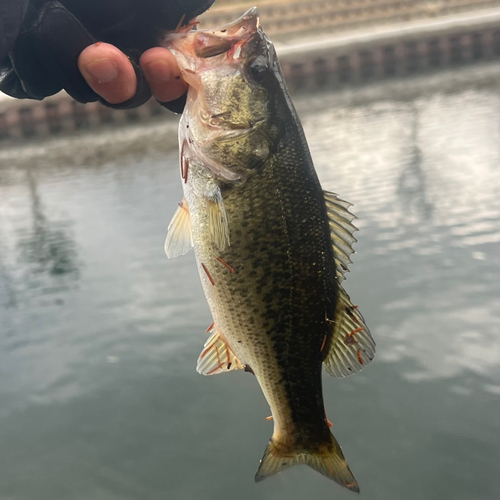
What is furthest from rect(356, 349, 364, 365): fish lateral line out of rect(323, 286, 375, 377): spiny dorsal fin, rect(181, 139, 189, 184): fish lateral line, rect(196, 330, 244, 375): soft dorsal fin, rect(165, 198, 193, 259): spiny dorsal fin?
rect(181, 139, 189, 184): fish lateral line

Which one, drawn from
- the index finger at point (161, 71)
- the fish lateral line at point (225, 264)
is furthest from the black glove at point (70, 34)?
the fish lateral line at point (225, 264)

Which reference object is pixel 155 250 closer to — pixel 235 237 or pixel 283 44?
pixel 235 237

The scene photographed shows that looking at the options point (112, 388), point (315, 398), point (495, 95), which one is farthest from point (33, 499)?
point (495, 95)

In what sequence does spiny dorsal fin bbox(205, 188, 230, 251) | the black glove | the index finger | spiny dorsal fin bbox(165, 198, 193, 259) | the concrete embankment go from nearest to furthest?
the black glove → the index finger → spiny dorsal fin bbox(205, 188, 230, 251) → spiny dorsal fin bbox(165, 198, 193, 259) → the concrete embankment

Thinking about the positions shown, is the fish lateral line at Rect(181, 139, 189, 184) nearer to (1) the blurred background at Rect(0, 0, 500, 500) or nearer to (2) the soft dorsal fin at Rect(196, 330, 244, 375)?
(2) the soft dorsal fin at Rect(196, 330, 244, 375)

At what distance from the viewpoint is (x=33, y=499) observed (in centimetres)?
485

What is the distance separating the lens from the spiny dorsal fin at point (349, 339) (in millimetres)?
1871

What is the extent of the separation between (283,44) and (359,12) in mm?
7323

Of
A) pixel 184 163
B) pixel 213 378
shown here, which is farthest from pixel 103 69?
pixel 213 378

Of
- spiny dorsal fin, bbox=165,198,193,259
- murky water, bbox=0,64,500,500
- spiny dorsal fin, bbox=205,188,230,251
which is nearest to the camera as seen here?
spiny dorsal fin, bbox=205,188,230,251

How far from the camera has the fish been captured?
71.2 inches

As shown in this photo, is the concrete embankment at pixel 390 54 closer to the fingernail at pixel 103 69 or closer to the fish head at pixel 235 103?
the fish head at pixel 235 103

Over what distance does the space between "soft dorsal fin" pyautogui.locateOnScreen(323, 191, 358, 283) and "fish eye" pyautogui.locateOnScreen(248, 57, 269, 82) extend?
1.72 ft

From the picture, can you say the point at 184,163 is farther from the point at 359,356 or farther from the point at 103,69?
the point at 359,356
